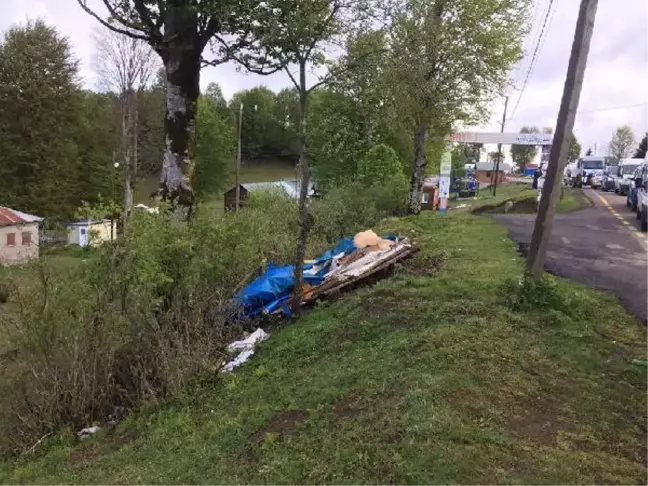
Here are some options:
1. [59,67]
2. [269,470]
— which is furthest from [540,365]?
[59,67]

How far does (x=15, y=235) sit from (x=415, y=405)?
32373 millimetres

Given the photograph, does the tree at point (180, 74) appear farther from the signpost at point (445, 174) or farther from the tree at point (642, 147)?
the tree at point (642, 147)

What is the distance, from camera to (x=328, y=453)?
15.7ft

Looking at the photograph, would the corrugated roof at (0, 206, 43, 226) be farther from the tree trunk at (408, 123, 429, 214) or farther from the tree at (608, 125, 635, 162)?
the tree at (608, 125, 635, 162)

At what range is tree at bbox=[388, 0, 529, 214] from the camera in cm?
1923

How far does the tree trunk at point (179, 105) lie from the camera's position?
981 cm

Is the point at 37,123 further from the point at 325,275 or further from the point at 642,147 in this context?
the point at 642,147

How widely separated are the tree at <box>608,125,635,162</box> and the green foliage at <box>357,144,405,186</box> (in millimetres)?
60698

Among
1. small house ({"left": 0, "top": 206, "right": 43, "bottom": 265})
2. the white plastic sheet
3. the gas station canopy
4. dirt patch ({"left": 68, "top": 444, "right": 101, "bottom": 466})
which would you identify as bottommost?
small house ({"left": 0, "top": 206, "right": 43, "bottom": 265})

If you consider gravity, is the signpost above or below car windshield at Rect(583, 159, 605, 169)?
below

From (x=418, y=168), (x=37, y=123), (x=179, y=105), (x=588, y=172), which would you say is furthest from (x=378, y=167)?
(x=588, y=172)

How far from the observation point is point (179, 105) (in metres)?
9.94

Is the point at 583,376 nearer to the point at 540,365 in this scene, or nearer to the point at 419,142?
the point at 540,365

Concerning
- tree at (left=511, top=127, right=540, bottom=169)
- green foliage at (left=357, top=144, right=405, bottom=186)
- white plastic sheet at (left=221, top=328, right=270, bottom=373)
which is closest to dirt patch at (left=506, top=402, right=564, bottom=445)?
white plastic sheet at (left=221, top=328, right=270, bottom=373)
